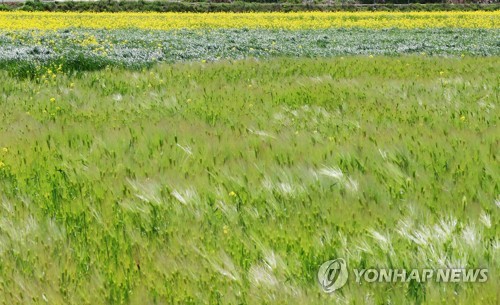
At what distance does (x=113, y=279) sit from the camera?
8.39 feet

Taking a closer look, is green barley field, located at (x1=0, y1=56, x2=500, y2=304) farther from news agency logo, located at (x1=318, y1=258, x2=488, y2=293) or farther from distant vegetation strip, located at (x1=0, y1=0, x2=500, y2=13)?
distant vegetation strip, located at (x1=0, y1=0, x2=500, y2=13)

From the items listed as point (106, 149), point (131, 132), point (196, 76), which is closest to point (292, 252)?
point (106, 149)

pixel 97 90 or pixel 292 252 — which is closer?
pixel 292 252

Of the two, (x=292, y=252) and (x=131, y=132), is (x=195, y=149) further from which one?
(x=292, y=252)

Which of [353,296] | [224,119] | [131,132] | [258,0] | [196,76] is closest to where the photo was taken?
[353,296]

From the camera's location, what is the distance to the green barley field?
2.46m

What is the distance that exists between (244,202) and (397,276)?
1174 millimetres

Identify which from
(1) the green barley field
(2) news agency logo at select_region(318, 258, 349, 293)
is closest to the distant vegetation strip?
(1) the green barley field

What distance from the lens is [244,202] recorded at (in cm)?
336

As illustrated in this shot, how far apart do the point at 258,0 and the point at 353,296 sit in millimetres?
68843

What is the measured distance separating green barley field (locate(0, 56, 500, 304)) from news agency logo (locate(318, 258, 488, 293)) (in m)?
0.03

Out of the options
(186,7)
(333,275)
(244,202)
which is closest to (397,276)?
(333,275)

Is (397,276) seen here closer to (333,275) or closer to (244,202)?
(333,275)

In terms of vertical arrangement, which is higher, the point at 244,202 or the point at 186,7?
the point at 244,202
